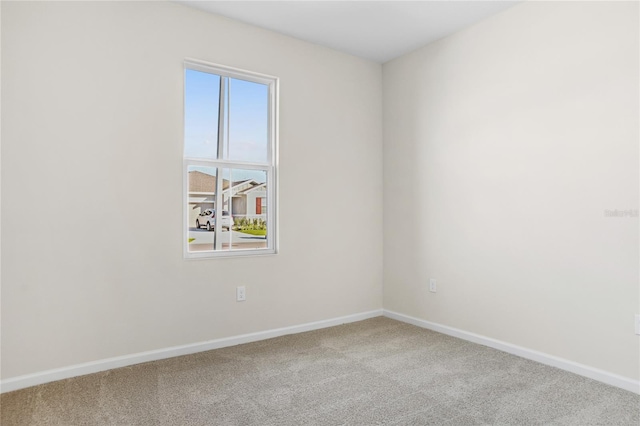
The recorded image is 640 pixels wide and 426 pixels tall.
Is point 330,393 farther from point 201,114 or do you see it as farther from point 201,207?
point 201,114

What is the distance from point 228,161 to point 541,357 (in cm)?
Answer: 268

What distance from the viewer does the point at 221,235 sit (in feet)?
10.4

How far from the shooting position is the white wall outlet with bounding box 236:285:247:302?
317 cm

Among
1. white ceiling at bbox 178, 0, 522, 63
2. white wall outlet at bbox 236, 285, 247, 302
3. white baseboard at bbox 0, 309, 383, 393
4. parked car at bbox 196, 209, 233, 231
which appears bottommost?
white baseboard at bbox 0, 309, 383, 393

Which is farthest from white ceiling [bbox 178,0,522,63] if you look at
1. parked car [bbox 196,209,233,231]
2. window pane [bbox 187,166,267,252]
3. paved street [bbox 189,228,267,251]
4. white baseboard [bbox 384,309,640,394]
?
white baseboard [bbox 384,309,640,394]

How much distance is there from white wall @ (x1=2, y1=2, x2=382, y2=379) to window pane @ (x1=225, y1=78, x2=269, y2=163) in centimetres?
16

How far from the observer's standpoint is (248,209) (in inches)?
130

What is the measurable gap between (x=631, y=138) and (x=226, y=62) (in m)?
2.77

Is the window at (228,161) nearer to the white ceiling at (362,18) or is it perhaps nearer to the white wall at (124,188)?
the white wall at (124,188)

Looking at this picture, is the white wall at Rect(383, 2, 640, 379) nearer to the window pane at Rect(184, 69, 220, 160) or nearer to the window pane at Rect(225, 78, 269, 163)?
the window pane at Rect(225, 78, 269, 163)

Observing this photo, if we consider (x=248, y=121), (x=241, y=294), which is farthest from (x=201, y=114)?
(x=241, y=294)

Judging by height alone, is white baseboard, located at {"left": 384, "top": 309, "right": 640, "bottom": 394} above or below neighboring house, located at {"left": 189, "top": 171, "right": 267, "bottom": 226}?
below

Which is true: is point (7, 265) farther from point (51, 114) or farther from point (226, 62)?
point (226, 62)

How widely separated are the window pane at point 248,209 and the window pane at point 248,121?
0.15 m
